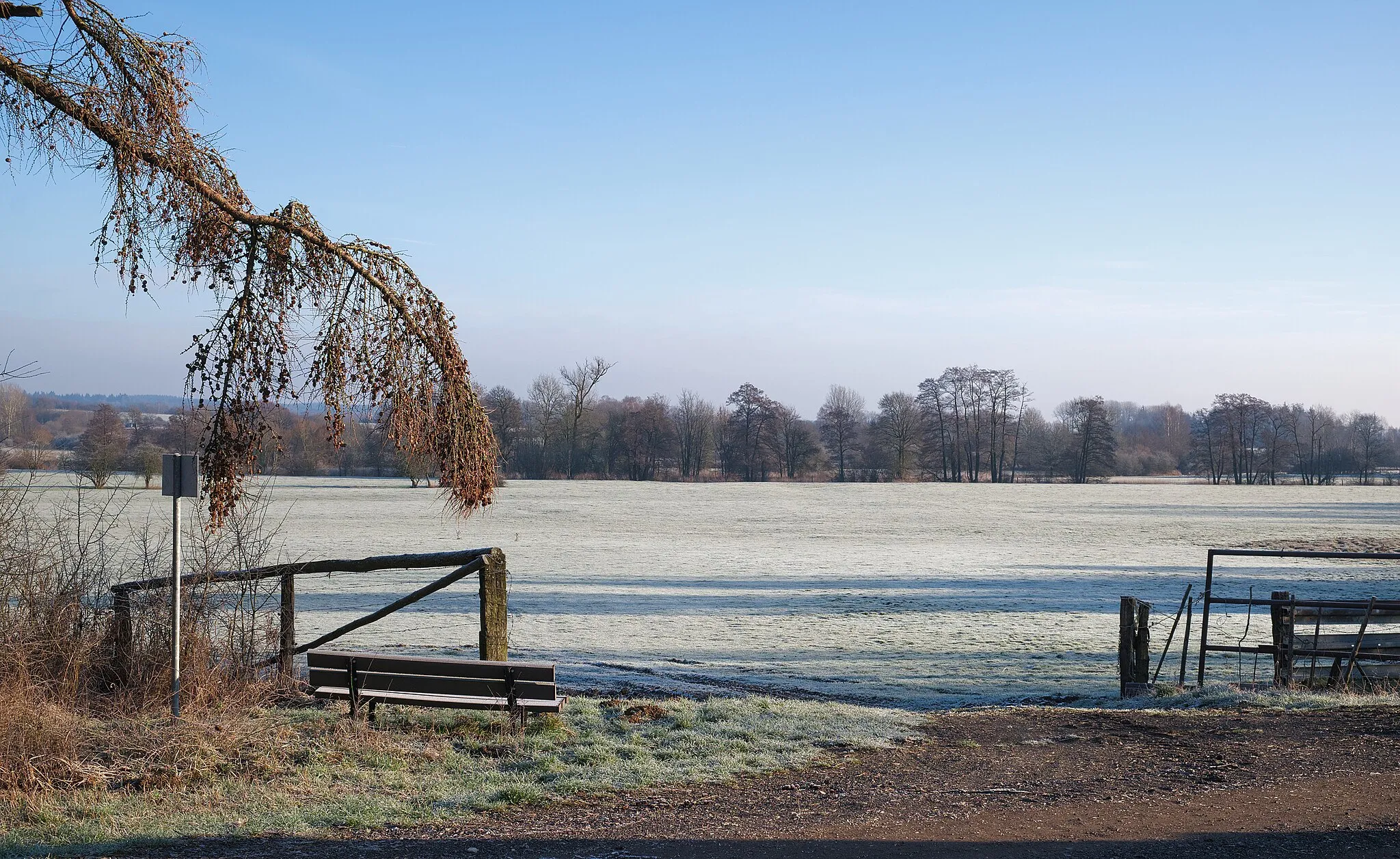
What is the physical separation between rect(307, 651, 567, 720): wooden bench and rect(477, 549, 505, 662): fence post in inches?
30.9

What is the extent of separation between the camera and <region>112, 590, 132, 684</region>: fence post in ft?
28.7

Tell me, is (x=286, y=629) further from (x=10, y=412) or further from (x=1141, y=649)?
(x=1141, y=649)

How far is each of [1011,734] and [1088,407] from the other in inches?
4455

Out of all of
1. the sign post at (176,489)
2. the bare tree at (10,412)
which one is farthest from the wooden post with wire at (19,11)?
the bare tree at (10,412)

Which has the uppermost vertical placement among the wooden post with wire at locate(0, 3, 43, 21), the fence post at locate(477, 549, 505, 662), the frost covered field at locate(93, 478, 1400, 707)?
the wooden post with wire at locate(0, 3, 43, 21)

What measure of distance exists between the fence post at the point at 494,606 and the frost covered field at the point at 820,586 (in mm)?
2531

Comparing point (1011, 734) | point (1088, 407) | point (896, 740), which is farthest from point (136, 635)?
point (1088, 407)

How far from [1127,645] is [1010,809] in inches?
234

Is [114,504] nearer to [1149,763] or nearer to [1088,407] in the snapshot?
[1149,763]

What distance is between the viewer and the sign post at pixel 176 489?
7.40 meters

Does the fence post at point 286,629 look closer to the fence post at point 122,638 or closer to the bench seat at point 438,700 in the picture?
the bench seat at point 438,700

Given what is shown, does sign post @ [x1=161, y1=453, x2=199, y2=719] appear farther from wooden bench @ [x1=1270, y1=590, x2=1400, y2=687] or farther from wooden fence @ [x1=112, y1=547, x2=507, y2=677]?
wooden bench @ [x1=1270, y1=590, x2=1400, y2=687]

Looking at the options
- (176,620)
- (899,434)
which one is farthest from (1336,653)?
(899,434)

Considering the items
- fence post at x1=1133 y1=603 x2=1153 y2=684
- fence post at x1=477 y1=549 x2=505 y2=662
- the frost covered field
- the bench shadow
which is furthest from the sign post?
fence post at x1=1133 y1=603 x2=1153 y2=684
